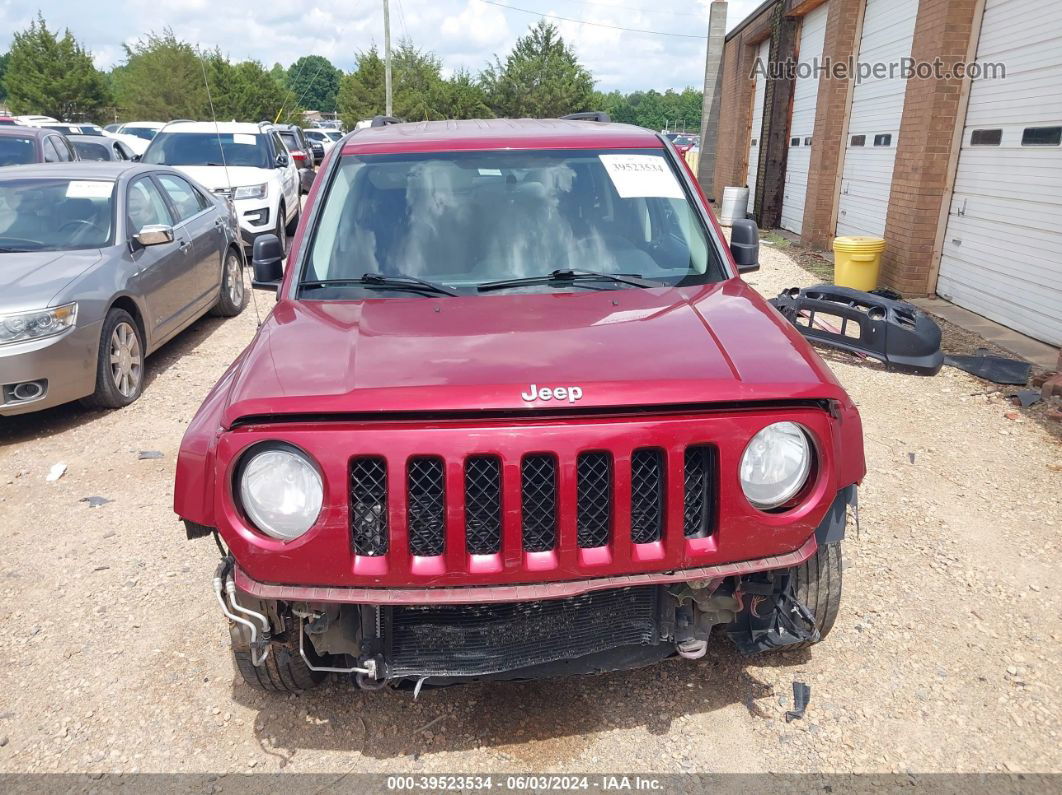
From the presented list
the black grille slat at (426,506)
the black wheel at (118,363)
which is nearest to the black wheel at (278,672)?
the black grille slat at (426,506)

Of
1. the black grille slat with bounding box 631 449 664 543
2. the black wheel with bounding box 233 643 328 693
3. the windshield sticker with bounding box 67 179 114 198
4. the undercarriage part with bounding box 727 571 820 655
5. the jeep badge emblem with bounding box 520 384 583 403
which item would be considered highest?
the windshield sticker with bounding box 67 179 114 198

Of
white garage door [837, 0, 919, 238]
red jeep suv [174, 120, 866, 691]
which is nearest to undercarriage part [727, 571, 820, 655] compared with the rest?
red jeep suv [174, 120, 866, 691]

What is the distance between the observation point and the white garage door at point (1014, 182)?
7289mm

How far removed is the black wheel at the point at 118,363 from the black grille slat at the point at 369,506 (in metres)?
4.30

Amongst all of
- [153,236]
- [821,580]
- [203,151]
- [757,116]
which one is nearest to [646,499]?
[821,580]

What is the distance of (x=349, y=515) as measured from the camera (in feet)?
6.89

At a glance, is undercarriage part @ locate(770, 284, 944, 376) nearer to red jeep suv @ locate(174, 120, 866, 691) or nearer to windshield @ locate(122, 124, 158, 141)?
red jeep suv @ locate(174, 120, 866, 691)

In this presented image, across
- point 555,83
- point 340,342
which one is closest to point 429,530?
point 340,342

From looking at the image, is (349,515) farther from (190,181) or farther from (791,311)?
(190,181)

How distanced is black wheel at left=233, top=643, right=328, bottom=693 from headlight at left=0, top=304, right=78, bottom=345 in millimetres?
3443

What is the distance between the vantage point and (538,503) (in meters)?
2.20

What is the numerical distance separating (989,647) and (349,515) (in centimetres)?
264

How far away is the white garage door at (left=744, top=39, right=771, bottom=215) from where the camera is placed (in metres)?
18.4

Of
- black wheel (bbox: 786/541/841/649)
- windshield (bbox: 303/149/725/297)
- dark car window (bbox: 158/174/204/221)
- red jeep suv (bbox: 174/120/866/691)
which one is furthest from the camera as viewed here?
dark car window (bbox: 158/174/204/221)
